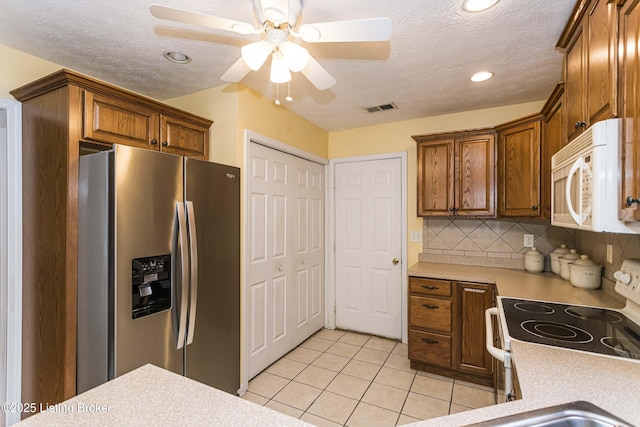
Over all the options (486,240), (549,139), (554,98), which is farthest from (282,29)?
(486,240)

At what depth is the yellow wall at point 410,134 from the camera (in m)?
2.92

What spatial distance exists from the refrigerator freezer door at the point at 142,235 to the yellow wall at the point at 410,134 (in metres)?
2.26

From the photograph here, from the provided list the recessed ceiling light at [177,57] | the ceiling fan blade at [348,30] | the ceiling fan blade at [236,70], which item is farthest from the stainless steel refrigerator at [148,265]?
the ceiling fan blade at [348,30]

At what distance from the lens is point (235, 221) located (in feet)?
7.47

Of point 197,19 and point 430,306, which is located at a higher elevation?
point 197,19

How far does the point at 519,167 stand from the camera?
249 centimetres

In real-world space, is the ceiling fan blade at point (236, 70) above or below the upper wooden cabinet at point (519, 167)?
above

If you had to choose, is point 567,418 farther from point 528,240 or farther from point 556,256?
point 528,240

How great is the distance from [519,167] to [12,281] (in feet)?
12.0

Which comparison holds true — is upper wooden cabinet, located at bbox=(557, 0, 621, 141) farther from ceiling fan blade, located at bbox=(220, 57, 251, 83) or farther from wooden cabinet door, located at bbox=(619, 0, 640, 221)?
ceiling fan blade, located at bbox=(220, 57, 251, 83)

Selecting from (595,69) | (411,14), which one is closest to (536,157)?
(595,69)

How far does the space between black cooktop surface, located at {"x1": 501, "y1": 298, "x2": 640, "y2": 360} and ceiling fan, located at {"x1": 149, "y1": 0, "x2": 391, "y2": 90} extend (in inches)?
55.5

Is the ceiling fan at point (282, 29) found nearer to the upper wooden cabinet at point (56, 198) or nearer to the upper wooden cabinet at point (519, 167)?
the upper wooden cabinet at point (56, 198)

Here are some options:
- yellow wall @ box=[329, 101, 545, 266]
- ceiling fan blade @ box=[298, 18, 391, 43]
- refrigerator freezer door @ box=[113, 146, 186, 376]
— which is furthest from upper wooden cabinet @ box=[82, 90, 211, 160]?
yellow wall @ box=[329, 101, 545, 266]
